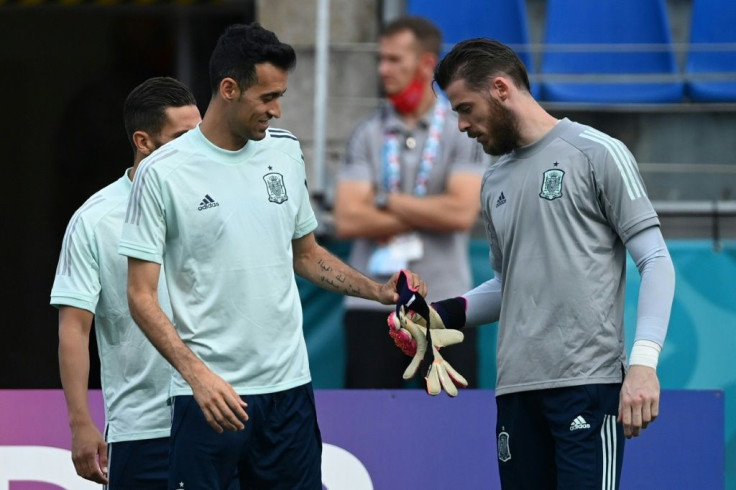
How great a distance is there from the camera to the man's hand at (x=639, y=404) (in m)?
4.11

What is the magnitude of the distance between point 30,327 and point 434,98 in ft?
11.3

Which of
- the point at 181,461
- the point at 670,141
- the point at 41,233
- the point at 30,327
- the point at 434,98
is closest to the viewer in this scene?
the point at 181,461

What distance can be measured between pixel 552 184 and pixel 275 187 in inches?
35.5

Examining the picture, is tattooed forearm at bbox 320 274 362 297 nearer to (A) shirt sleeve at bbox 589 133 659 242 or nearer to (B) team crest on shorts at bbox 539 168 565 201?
(B) team crest on shorts at bbox 539 168 565 201

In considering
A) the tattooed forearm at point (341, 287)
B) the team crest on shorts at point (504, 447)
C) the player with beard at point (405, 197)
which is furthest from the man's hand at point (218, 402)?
the player with beard at point (405, 197)

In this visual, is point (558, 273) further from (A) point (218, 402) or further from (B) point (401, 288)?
(A) point (218, 402)

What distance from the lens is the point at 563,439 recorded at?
14.6 ft

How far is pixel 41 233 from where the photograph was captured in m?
9.74

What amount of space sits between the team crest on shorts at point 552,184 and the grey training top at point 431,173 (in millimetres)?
2364

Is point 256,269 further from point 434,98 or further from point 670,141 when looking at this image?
point 670,141

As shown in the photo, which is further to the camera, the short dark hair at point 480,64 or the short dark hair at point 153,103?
the short dark hair at point 153,103

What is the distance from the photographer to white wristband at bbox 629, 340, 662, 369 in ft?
13.8

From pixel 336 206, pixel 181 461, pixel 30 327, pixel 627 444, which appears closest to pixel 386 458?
pixel 627 444

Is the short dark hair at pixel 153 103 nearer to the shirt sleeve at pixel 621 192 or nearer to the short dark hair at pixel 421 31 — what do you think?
the shirt sleeve at pixel 621 192
